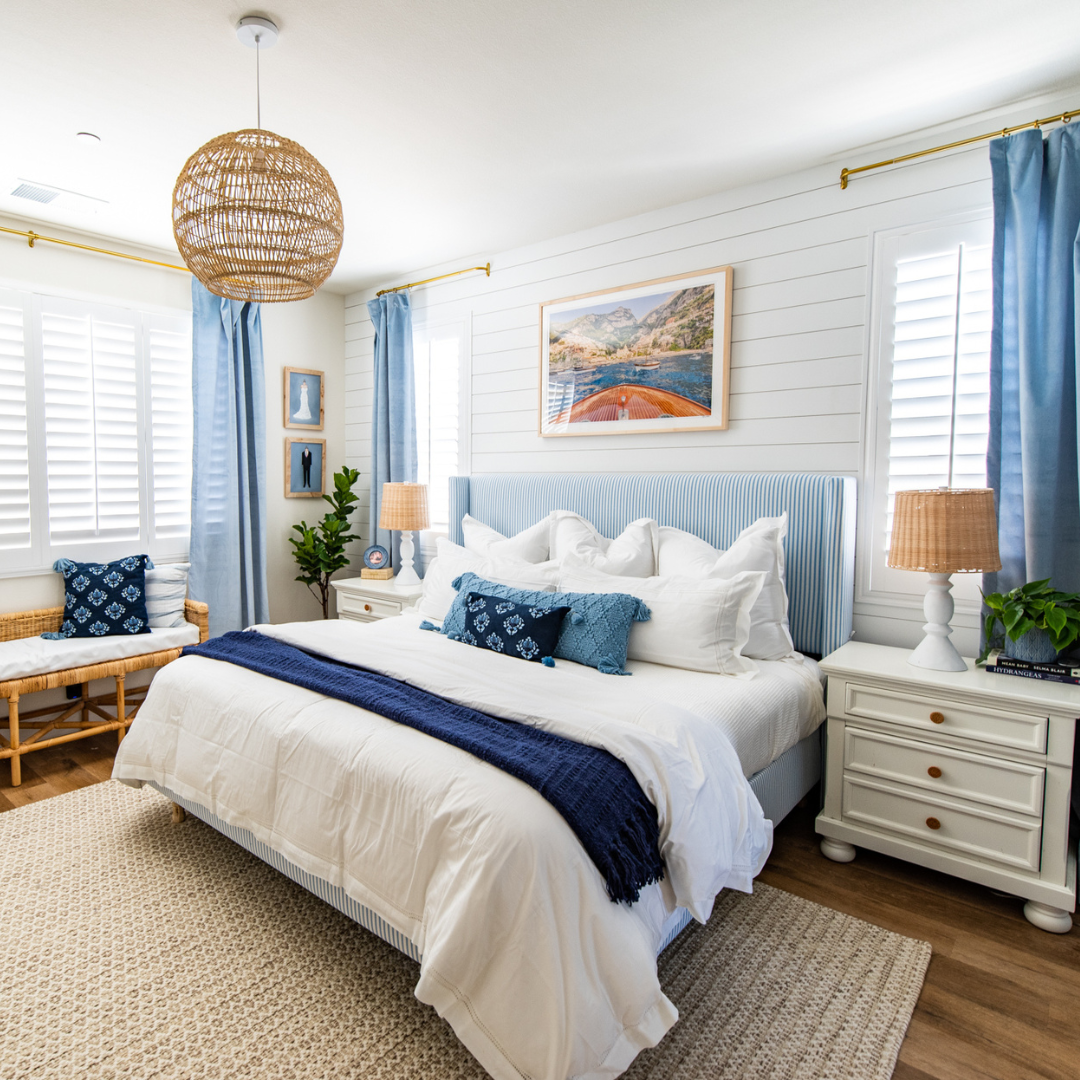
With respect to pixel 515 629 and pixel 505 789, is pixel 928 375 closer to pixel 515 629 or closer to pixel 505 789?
pixel 515 629

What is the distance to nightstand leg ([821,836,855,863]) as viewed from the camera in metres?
2.42

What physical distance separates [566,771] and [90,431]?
140 inches

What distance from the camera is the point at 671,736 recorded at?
1836 millimetres

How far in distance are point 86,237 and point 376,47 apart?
8.43ft

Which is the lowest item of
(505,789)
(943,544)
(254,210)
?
(505,789)

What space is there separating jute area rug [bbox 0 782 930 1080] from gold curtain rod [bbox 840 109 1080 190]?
2.70 meters

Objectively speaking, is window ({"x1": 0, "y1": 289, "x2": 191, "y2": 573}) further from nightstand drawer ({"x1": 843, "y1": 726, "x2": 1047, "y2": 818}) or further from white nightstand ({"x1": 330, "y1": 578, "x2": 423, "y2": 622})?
nightstand drawer ({"x1": 843, "y1": 726, "x2": 1047, "y2": 818})

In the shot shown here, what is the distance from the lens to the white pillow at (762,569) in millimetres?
2645

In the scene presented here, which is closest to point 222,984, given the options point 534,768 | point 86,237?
point 534,768

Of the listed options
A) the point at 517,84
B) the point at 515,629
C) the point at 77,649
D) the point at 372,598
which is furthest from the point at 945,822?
the point at 77,649

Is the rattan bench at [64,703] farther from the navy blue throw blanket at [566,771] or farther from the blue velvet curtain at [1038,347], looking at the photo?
the blue velvet curtain at [1038,347]

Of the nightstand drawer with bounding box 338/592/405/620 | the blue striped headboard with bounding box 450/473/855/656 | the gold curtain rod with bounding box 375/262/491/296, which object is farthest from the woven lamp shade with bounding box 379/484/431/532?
the gold curtain rod with bounding box 375/262/491/296

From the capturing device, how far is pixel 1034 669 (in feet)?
7.30

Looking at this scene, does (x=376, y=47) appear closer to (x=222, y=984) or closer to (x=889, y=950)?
(x=222, y=984)
